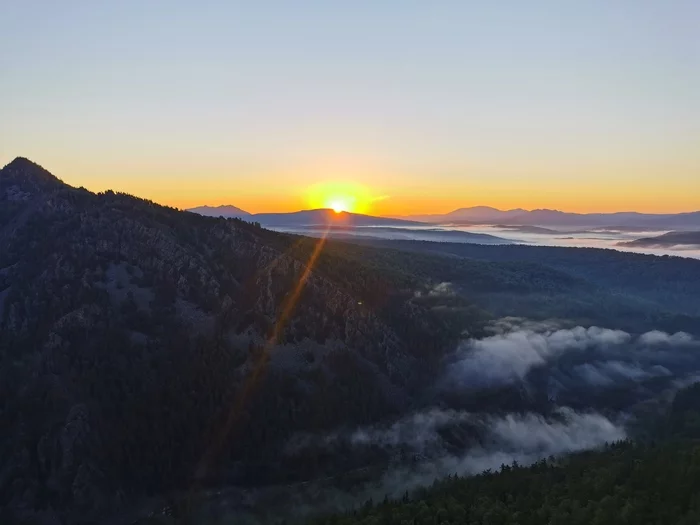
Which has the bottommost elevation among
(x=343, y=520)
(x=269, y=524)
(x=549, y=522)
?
(x=269, y=524)

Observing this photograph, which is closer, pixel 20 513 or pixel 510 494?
pixel 510 494

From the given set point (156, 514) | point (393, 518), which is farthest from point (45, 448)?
point (393, 518)

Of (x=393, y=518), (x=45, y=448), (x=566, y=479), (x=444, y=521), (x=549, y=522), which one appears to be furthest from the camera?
(x=45, y=448)

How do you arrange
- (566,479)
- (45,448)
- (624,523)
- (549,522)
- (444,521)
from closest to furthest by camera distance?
1. (624,523)
2. (549,522)
3. (444,521)
4. (566,479)
5. (45,448)

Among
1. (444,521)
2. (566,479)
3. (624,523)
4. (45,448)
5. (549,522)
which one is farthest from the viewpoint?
(45,448)

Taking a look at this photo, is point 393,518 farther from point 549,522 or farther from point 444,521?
point 549,522

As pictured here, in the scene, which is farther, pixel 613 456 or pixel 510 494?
pixel 613 456

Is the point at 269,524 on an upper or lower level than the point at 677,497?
lower

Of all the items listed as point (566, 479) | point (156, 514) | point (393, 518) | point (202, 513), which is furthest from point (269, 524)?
point (566, 479)

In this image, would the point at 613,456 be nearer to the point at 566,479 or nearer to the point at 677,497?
the point at 566,479
